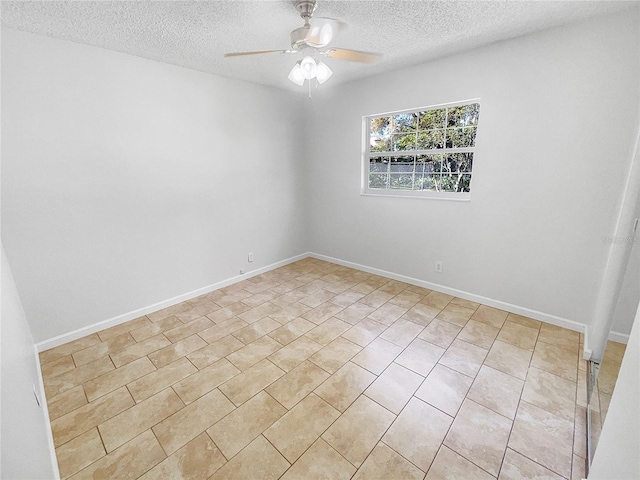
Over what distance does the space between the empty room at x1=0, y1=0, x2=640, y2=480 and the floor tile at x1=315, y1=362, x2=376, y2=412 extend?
0.7 inches

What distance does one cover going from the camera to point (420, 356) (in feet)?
7.26

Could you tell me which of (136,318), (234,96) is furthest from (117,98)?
(136,318)

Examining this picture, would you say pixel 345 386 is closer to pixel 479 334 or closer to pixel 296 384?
pixel 296 384

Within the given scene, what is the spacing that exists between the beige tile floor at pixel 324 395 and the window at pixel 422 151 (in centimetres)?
143

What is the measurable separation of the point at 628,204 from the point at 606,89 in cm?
92

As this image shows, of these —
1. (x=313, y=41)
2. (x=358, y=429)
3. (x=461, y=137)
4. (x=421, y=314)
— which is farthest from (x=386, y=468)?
(x=461, y=137)

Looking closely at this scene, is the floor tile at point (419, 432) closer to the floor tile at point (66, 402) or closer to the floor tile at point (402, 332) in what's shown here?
the floor tile at point (402, 332)

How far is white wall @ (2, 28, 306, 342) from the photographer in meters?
2.12

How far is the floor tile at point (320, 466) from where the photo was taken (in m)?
1.35

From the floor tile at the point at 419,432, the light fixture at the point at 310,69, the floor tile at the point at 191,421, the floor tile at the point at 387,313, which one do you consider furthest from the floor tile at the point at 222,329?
the light fixture at the point at 310,69

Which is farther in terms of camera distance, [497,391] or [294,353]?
[294,353]

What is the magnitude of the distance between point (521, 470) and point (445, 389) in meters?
0.55

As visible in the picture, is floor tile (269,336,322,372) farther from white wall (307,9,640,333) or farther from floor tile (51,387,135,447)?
white wall (307,9,640,333)

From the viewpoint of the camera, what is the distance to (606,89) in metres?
2.09
